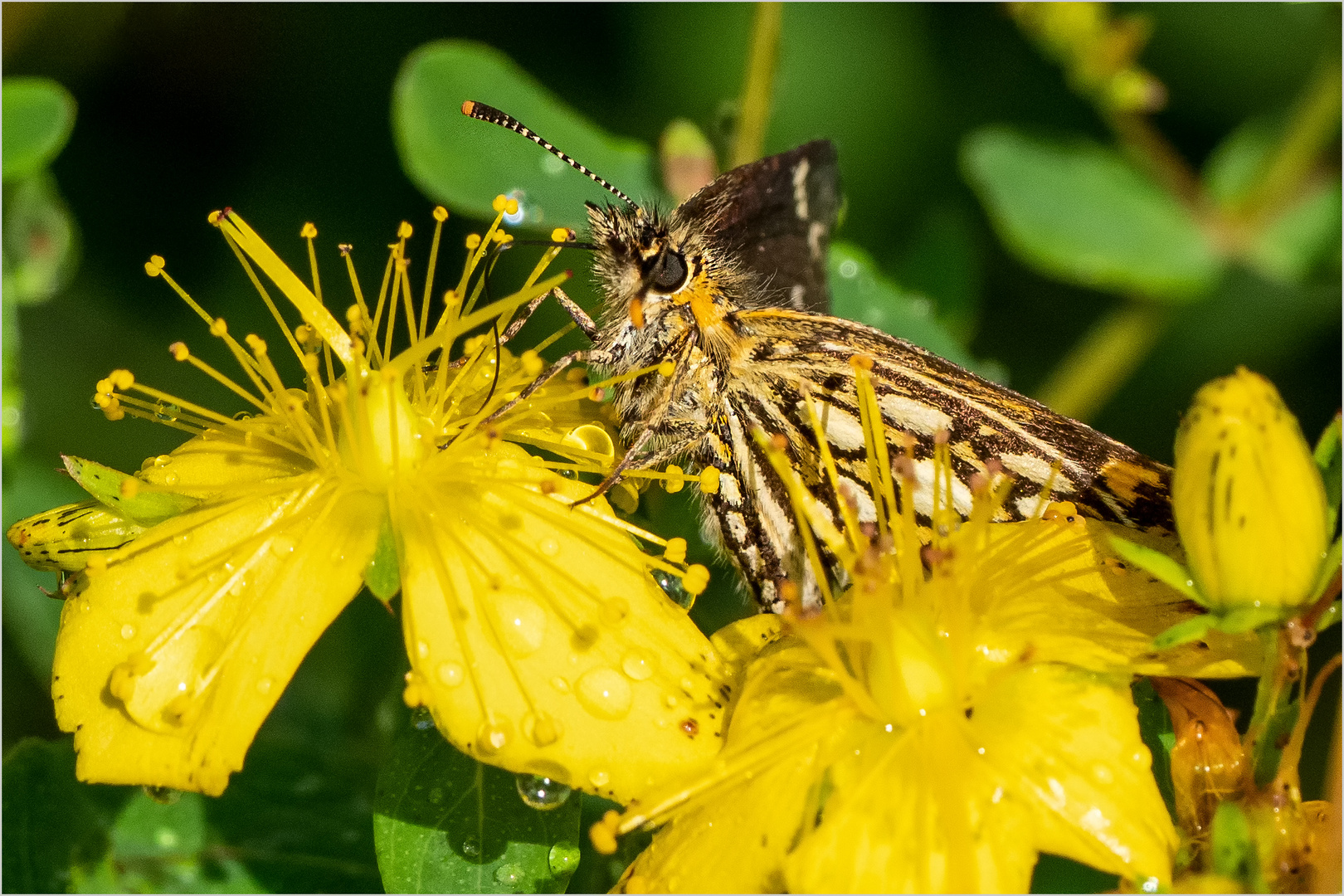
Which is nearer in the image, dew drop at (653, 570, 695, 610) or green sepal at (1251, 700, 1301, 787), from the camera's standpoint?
green sepal at (1251, 700, 1301, 787)

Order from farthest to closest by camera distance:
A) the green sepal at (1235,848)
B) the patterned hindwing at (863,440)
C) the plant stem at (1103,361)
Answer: the plant stem at (1103,361) → the patterned hindwing at (863,440) → the green sepal at (1235,848)

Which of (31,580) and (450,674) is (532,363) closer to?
(450,674)

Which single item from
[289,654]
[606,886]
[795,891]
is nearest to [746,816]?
Answer: [795,891]

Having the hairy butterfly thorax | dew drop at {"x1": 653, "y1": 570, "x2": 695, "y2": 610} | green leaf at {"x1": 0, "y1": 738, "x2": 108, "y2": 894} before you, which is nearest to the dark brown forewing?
the hairy butterfly thorax

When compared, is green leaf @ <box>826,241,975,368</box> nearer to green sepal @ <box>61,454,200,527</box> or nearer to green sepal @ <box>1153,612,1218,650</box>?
green sepal @ <box>1153,612,1218,650</box>

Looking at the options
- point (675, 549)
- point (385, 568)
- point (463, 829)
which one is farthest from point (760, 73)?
point (463, 829)

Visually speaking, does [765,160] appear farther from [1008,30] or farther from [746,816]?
[1008,30]

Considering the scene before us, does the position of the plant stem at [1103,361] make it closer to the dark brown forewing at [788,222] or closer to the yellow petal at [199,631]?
the dark brown forewing at [788,222]

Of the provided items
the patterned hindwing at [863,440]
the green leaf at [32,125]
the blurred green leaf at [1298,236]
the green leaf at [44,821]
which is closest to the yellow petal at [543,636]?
the patterned hindwing at [863,440]
